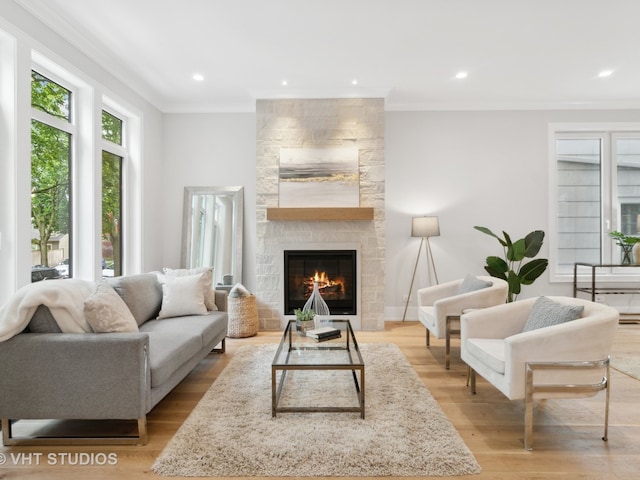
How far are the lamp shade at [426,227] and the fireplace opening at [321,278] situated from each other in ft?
2.96

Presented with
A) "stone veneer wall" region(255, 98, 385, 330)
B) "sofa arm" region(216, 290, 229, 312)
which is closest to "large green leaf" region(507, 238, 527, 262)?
"stone veneer wall" region(255, 98, 385, 330)

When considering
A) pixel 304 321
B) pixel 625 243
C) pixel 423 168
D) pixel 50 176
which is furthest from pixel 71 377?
pixel 625 243

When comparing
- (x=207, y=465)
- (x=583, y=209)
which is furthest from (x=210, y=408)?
(x=583, y=209)

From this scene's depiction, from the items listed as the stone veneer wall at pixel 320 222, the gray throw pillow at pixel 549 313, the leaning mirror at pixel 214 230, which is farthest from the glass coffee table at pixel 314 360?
the leaning mirror at pixel 214 230

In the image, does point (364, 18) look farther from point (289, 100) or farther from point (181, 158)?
point (181, 158)

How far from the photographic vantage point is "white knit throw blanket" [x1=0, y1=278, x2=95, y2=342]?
7.16 feet

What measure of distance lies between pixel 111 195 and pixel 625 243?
20.7 feet

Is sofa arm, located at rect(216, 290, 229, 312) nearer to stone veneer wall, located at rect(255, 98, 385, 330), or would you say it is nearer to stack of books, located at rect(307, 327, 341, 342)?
stone veneer wall, located at rect(255, 98, 385, 330)

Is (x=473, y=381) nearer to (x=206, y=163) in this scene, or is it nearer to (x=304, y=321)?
(x=304, y=321)

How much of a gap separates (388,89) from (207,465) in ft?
13.9

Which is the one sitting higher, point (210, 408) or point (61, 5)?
point (61, 5)

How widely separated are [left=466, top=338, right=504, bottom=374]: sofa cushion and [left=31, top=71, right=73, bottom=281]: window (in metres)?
3.39

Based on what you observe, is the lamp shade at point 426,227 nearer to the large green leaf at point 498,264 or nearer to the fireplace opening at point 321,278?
the large green leaf at point 498,264

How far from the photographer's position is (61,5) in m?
3.03
